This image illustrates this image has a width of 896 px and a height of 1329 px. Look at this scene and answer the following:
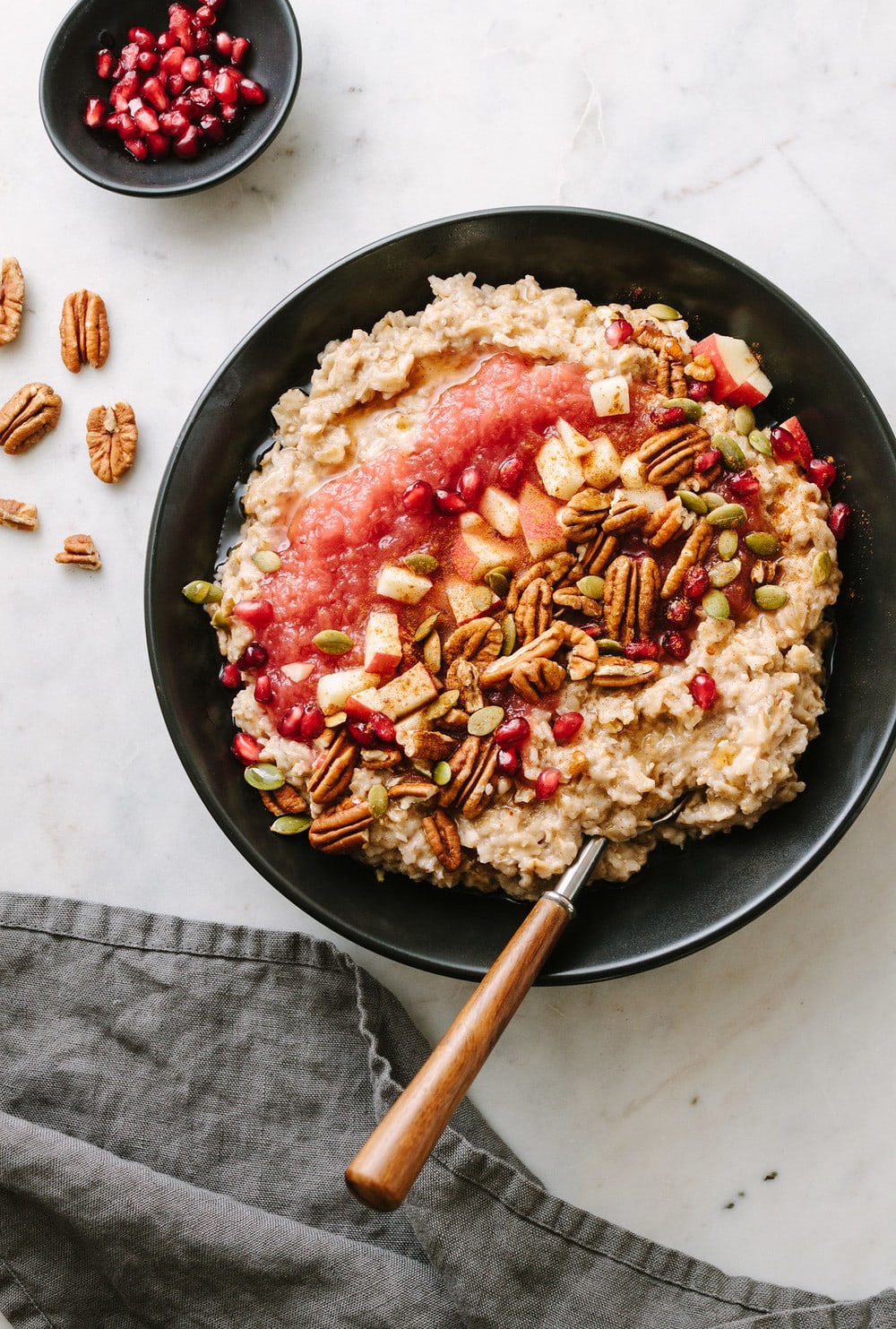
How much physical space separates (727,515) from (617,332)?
582 mm

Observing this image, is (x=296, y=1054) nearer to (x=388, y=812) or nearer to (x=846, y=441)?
(x=388, y=812)

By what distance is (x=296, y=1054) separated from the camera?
10.1 ft

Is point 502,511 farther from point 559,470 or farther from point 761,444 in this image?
point 761,444

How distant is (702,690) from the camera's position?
2.63 metres

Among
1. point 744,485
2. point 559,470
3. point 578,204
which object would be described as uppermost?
point 578,204

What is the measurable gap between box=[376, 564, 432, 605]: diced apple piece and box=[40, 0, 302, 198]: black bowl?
1.36 m

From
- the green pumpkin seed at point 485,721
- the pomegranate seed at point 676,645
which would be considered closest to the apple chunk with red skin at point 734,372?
the pomegranate seed at point 676,645

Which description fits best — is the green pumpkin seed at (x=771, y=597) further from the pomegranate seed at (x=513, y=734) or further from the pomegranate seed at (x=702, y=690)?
the pomegranate seed at (x=513, y=734)

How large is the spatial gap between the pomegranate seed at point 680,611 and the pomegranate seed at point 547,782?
0.50 m

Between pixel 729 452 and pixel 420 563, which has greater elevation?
pixel 729 452

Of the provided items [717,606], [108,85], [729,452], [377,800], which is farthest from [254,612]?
[108,85]

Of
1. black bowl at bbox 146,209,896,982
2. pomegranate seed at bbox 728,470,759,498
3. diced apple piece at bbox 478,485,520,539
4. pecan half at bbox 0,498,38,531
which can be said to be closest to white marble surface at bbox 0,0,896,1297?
pecan half at bbox 0,498,38,531

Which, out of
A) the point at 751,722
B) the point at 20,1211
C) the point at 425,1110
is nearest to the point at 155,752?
the point at 20,1211

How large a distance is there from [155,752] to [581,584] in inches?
56.5
